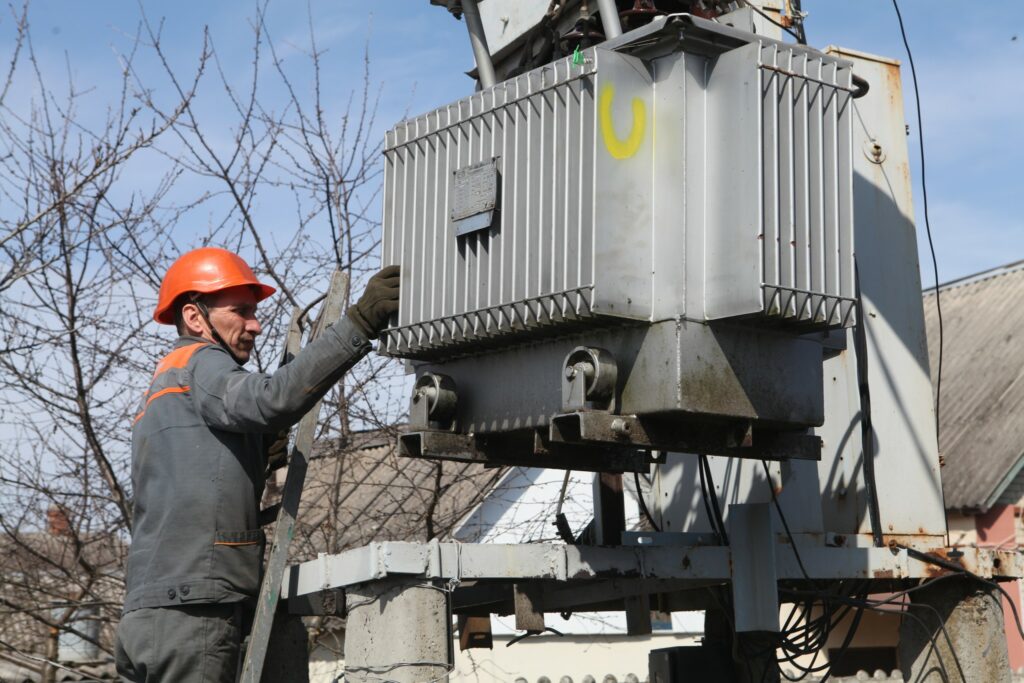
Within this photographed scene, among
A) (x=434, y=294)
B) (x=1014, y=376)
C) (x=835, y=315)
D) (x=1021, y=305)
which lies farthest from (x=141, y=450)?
(x=1021, y=305)

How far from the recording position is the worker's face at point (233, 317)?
523 centimetres

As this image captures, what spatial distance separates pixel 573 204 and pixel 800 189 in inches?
28.8

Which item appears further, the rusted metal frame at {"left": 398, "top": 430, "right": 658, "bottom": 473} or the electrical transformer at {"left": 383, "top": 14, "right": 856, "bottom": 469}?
the rusted metal frame at {"left": 398, "top": 430, "right": 658, "bottom": 473}

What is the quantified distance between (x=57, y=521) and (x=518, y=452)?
6668 millimetres

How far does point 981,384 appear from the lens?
24250mm

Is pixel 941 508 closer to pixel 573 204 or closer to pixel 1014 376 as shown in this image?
pixel 573 204

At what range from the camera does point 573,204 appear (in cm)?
423

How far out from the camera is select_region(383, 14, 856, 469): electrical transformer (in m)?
4.18

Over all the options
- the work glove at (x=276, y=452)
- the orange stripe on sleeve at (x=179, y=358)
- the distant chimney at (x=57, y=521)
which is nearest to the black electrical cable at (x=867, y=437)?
the work glove at (x=276, y=452)

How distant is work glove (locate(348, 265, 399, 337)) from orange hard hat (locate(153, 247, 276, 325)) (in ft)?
2.01

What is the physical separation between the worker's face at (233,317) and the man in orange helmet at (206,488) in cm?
23

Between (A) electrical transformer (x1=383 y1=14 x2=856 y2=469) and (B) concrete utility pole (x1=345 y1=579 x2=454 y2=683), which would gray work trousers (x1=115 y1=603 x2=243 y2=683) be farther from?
(A) electrical transformer (x1=383 y1=14 x2=856 y2=469)

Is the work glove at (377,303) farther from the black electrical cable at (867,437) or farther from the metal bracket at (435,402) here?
the black electrical cable at (867,437)

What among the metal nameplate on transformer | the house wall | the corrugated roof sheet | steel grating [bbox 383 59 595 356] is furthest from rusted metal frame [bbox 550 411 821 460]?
the house wall
